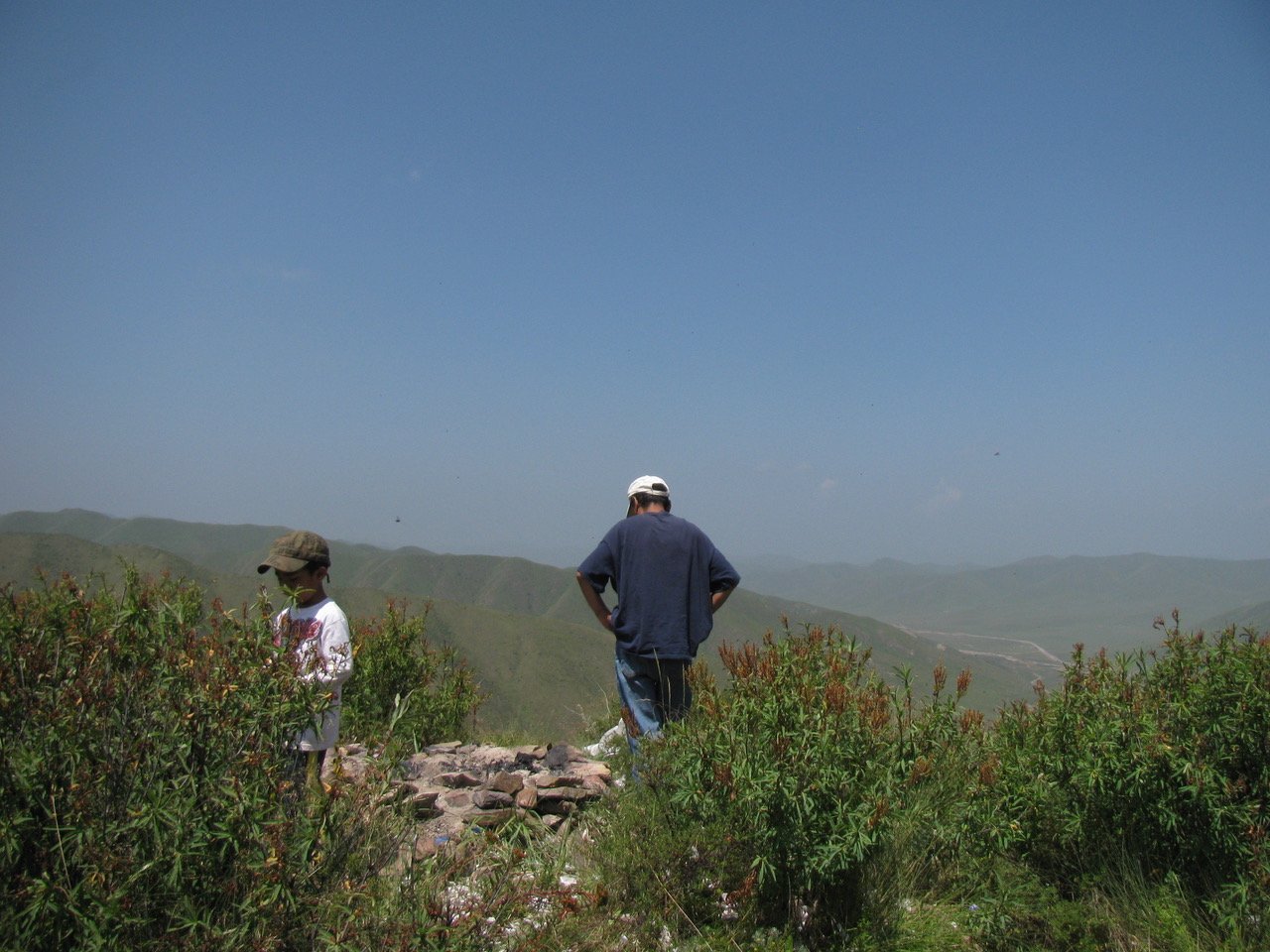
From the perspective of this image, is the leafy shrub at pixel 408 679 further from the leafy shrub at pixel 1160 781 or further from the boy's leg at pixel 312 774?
the leafy shrub at pixel 1160 781

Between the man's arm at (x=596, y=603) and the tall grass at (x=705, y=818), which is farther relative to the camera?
the man's arm at (x=596, y=603)

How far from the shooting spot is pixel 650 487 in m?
5.38

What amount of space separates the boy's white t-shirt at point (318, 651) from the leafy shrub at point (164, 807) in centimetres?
8

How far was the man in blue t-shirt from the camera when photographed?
4.93 m

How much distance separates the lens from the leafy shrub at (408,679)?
783 centimetres

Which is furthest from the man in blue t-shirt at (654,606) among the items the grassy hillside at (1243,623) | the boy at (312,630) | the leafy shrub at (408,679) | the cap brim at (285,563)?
the leafy shrub at (408,679)

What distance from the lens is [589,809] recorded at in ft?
14.6

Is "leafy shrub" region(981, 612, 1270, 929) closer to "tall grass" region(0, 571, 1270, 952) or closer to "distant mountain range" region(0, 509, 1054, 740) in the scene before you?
"tall grass" region(0, 571, 1270, 952)

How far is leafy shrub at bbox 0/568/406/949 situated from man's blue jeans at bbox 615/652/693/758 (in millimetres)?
2305

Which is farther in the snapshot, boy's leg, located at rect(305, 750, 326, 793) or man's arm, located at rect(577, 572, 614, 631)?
man's arm, located at rect(577, 572, 614, 631)

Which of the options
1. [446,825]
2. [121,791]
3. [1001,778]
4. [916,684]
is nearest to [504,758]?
[446,825]

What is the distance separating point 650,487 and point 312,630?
2.83 m

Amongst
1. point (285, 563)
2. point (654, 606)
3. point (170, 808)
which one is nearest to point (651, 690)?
point (654, 606)

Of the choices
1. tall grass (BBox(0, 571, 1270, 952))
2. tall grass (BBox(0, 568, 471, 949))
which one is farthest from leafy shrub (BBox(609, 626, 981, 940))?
tall grass (BBox(0, 568, 471, 949))
